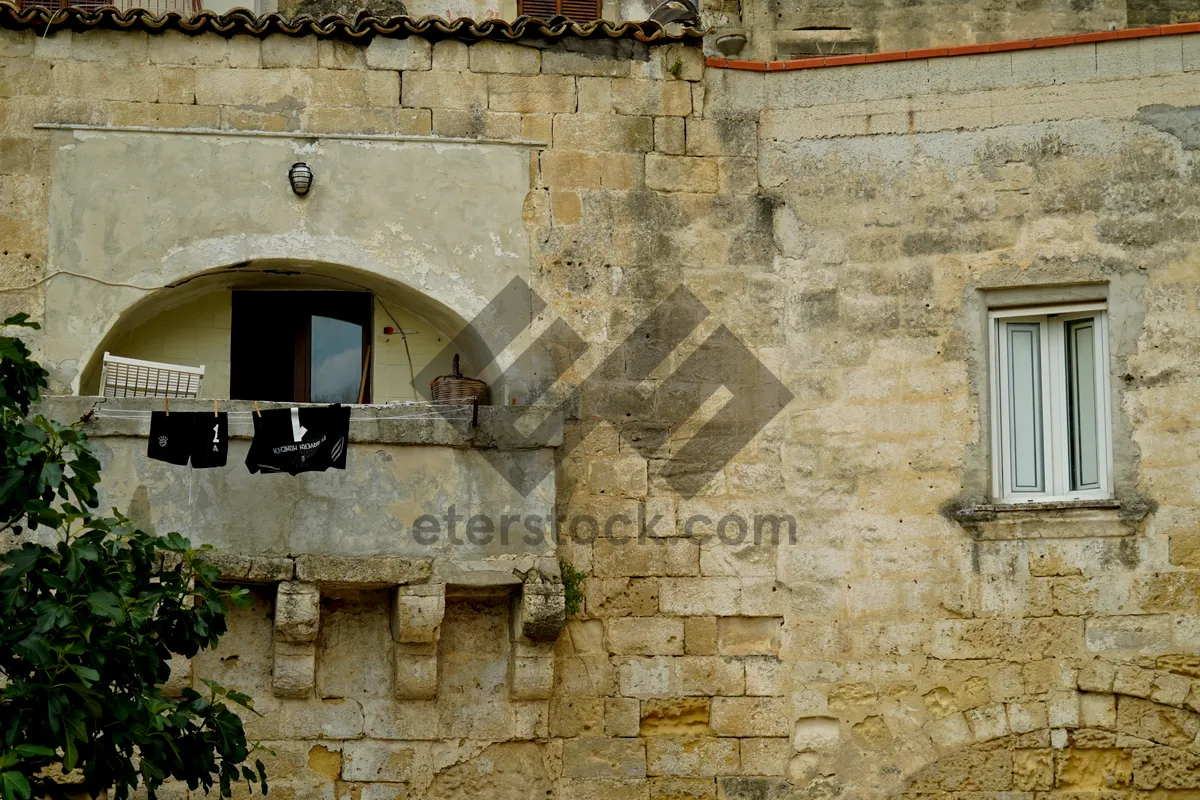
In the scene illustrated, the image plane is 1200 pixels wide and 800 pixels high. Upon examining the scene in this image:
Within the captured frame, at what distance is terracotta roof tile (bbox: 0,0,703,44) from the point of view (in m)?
12.7

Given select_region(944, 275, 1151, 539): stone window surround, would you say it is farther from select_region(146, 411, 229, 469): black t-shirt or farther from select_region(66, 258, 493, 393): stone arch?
select_region(146, 411, 229, 469): black t-shirt

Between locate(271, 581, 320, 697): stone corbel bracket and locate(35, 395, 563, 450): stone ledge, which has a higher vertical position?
locate(35, 395, 563, 450): stone ledge

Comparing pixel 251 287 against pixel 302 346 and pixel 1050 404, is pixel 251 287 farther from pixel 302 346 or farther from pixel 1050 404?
pixel 1050 404

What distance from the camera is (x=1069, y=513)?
40.0 feet

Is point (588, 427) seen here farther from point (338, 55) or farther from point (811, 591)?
point (338, 55)

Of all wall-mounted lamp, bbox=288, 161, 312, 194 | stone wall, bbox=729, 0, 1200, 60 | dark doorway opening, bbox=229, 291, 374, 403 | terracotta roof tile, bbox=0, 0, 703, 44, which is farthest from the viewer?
stone wall, bbox=729, 0, 1200, 60

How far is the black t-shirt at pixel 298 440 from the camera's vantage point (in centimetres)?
1186

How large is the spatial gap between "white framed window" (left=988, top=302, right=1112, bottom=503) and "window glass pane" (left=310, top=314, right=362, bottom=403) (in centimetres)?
421

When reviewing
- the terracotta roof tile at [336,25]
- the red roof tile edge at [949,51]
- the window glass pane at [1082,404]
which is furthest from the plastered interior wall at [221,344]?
the window glass pane at [1082,404]

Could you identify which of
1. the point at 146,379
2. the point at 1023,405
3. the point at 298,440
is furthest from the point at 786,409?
the point at 146,379

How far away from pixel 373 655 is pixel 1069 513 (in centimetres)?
441

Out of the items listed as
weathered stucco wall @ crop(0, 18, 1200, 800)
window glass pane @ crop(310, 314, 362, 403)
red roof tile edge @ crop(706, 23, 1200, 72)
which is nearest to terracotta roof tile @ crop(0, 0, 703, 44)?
weathered stucco wall @ crop(0, 18, 1200, 800)

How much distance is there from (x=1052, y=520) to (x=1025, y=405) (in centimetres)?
83

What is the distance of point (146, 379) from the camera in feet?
40.2
